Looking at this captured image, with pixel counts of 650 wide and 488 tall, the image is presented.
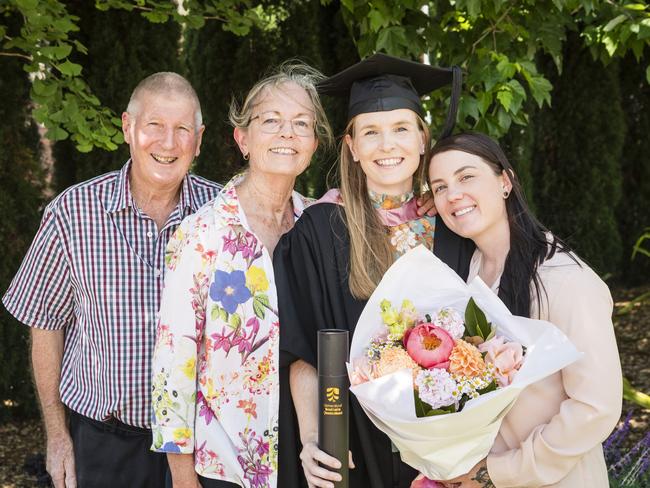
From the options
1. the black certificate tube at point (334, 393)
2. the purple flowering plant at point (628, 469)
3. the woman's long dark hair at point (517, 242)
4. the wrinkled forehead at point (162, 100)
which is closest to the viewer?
the black certificate tube at point (334, 393)

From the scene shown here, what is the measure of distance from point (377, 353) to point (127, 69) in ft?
12.3

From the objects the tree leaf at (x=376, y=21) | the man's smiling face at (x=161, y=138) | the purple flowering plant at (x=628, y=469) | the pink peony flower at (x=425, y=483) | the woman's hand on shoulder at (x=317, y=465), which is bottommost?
the purple flowering plant at (x=628, y=469)

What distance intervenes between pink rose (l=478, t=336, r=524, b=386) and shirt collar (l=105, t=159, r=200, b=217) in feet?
4.44

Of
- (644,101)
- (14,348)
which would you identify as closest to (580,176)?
(644,101)

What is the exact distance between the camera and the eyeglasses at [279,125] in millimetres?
2605

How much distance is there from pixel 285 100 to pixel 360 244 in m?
0.57

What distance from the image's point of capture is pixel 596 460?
2.24 meters

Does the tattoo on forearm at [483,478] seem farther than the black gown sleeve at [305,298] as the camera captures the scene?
No

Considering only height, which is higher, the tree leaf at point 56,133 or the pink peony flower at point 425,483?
the tree leaf at point 56,133

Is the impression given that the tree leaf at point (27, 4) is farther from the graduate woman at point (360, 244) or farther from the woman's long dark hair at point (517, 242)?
the woman's long dark hair at point (517, 242)

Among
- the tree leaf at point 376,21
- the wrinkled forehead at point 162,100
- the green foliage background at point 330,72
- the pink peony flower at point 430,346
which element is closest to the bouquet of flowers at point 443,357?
the pink peony flower at point 430,346

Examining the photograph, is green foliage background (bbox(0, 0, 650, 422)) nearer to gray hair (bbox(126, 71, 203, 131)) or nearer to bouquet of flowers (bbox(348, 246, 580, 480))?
gray hair (bbox(126, 71, 203, 131))

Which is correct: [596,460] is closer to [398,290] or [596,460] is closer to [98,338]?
[398,290]

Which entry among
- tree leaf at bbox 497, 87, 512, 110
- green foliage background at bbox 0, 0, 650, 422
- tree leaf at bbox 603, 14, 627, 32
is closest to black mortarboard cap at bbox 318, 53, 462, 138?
green foliage background at bbox 0, 0, 650, 422
